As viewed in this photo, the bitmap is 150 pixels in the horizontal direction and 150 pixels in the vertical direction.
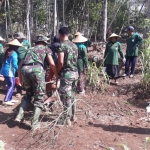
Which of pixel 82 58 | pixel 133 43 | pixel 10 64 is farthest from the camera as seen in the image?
pixel 133 43

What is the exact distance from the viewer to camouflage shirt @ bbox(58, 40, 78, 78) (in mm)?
4137

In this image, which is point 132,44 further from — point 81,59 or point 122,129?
point 122,129

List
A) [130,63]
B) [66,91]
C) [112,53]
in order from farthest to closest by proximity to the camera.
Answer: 1. [130,63]
2. [112,53]
3. [66,91]

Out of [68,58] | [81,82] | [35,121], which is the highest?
[68,58]

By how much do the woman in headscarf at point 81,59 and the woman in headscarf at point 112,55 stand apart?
2.95 ft

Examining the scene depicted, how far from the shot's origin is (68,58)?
4168mm

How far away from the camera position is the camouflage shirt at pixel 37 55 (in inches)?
161


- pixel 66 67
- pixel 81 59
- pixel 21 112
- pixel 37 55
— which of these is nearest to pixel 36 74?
pixel 37 55

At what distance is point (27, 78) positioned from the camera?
4113 millimetres

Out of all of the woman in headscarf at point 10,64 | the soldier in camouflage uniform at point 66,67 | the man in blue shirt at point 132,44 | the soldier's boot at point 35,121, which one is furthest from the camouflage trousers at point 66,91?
the man in blue shirt at point 132,44

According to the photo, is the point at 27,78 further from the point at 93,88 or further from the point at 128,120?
the point at 93,88

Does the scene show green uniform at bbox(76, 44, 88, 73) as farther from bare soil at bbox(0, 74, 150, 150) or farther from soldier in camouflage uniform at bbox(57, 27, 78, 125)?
soldier in camouflage uniform at bbox(57, 27, 78, 125)

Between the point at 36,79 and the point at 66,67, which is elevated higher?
the point at 66,67

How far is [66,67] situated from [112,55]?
289cm
